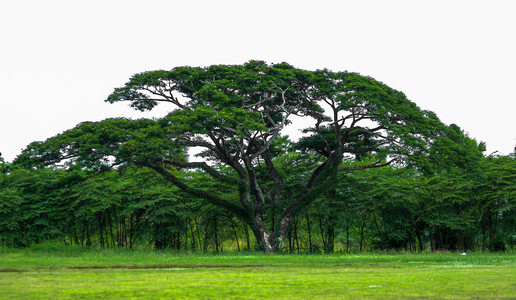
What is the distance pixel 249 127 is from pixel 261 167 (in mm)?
9884

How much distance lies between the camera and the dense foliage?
82.2ft

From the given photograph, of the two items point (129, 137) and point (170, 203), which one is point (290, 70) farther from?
point (170, 203)

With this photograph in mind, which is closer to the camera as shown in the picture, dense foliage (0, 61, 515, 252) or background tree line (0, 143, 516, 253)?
dense foliage (0, 61, 515, 252)

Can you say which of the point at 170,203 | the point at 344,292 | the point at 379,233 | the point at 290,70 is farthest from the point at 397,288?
the point at 379,233

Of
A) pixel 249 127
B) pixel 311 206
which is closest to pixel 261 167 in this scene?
pixel 311 206

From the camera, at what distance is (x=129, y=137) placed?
25.1 meters

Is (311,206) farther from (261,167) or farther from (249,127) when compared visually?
(249,127)

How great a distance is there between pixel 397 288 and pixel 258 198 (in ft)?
77.8

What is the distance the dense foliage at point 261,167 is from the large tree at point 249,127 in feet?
0.26

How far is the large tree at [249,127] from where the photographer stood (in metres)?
24.4

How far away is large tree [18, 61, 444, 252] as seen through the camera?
24438 millimetres

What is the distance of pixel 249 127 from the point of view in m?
23.7

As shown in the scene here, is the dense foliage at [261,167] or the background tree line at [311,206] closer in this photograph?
the dense foliage at [261,167]

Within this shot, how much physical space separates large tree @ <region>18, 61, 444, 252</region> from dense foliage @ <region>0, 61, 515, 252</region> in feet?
0.26
